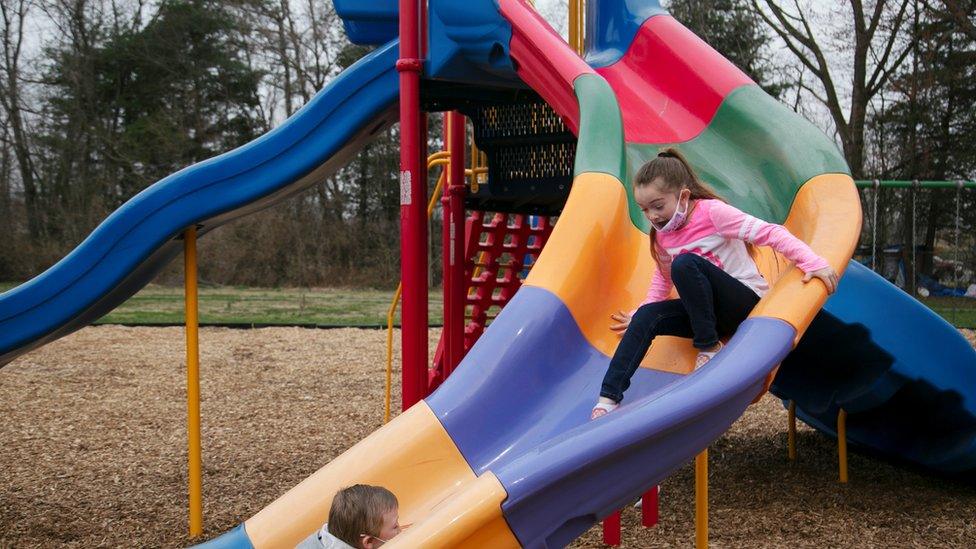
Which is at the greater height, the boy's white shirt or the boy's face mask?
the boy's face mask

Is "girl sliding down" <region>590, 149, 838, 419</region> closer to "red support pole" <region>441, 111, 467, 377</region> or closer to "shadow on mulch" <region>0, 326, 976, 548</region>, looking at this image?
"shadow on mulch" <region>0, 326, 976, 548</region>

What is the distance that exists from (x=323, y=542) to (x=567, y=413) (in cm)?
84

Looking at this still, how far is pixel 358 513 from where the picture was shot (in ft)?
7.88

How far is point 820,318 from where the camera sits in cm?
413

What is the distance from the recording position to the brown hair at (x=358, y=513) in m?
2.40

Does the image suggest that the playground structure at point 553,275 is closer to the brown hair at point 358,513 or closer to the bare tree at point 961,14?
the brown hair at point 358,513

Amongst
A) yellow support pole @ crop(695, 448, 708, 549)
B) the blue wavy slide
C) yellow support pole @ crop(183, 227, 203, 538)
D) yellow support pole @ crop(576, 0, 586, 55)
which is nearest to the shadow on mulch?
yellow support pole @ crop(183, 227, 203, 538)

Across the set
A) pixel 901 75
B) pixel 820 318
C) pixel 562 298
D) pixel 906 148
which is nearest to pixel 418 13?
pixel 562 298

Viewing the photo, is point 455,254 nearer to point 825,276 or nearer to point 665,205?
point 665,205

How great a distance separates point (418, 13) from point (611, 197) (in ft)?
5.91

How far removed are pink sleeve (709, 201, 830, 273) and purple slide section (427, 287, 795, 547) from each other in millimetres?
261

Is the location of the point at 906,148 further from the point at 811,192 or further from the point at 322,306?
the point at 811,192

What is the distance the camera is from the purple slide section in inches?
90.4

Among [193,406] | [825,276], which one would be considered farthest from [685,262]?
[193,406]
